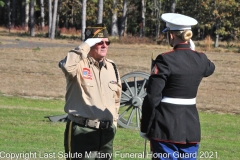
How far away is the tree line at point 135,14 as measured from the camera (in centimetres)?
4156

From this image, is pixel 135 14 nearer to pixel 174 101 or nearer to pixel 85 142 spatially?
pixel 85 142

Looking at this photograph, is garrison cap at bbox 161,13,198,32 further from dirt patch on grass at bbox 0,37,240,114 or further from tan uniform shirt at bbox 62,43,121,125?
dirt patch on grass at bbox 0,37,240,114

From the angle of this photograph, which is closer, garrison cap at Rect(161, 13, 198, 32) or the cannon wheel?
garrison cap at Rect(161, 13, 198, 32)

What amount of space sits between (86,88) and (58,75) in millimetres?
16796

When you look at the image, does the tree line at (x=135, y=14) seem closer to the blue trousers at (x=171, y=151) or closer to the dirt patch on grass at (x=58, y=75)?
the dirt patch on grass at (x=58, y=75)

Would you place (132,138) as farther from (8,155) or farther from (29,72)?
(29,72)

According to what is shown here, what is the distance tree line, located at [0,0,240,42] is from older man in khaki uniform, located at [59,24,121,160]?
35.1 m

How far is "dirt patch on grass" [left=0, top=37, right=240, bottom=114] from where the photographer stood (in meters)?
18.2

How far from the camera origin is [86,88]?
5.72 metres

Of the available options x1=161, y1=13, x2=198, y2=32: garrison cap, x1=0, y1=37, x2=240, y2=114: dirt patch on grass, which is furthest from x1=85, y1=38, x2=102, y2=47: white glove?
x1=0, y1=37, x2=240, y2=114: dirt patch on grass

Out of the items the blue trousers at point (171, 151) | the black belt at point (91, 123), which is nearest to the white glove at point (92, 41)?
the black belt at point (91, 123)

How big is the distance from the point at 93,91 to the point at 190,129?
3.71ft

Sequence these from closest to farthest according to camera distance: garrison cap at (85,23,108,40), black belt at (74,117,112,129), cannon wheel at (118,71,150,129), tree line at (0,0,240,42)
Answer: black belt at (74,117,112,129) → garrison cap at (85,23,108,40) → cannon wheel at (118,71,150,129) → tree line at (0,0,240,42)

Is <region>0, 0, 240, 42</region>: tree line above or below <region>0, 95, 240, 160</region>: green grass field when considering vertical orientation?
below
